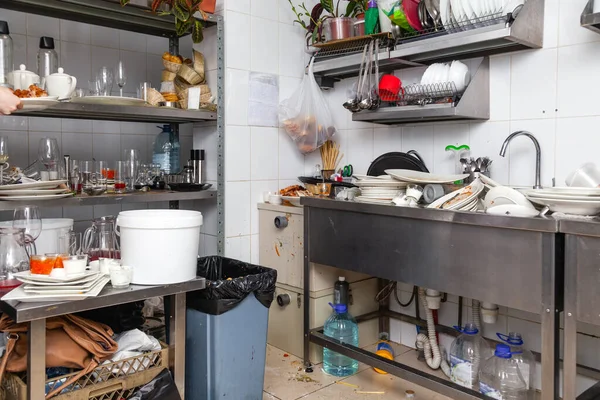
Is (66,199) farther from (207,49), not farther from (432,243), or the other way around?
(432,243)

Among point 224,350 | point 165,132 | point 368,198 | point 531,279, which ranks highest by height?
point 165,132

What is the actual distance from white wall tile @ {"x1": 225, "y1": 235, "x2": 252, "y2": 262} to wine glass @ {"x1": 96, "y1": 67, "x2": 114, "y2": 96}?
999 millimetres

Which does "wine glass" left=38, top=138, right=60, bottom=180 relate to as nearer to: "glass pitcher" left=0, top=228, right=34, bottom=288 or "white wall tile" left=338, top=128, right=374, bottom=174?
"glass pitcher" left=0, top=228, right=34, bottom=288

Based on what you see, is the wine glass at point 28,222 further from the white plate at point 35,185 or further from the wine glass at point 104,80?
the wine glass at point 104,80

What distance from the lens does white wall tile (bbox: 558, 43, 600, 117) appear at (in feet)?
6.86

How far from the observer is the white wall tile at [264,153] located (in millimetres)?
2934

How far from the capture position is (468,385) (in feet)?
7.39

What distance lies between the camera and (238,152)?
285 cm

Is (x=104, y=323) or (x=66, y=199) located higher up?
(x=66, y=199)

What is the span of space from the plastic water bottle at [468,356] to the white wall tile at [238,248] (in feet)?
4.04

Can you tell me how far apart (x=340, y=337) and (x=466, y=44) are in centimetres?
156

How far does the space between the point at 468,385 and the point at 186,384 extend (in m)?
1.23

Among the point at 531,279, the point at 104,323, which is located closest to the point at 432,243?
the point at 531,279

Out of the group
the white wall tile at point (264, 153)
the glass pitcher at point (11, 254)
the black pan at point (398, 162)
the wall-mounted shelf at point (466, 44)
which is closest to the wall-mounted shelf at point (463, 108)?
the wall-mounted shelf at point (466, 44)
